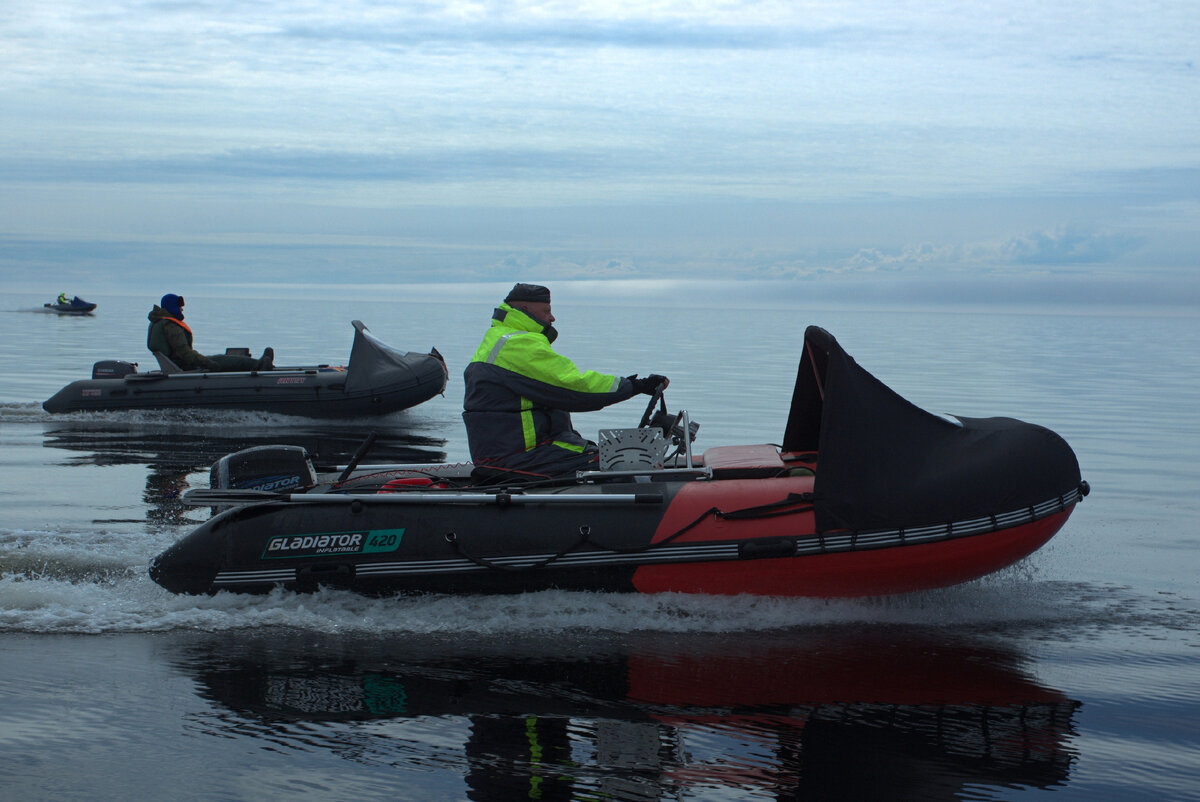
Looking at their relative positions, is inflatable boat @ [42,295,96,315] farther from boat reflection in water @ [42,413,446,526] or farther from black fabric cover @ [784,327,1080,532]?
black fabric cover @ [784,327,1080,532]

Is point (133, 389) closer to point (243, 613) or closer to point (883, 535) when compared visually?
point (243, 613)

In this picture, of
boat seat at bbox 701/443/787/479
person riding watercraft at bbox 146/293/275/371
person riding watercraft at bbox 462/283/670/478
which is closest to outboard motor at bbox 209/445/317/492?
person riding watercraft at bbox 462/283/670/478

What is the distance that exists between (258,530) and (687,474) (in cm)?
240

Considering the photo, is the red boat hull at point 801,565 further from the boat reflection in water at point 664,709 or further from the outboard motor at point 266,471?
the outboard motor at point 266,471

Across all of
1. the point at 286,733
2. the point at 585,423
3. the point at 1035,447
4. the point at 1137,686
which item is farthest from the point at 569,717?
the point at 585,423

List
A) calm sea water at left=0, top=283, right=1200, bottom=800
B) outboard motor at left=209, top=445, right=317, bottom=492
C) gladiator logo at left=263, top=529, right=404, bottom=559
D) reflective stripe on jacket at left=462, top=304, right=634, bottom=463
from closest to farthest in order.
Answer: calm sea water at left=0, top=283, right=1200, bottom=800 → gladiator logo at left=263, top=529, right=404, bottom=559 → reflective stripe on jacket at left=462, top=304, right=634, bottom=463 → outboard motor at left=209, top=445, right=317, bottom=492

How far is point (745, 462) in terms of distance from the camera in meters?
6.50

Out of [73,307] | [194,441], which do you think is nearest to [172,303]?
[194,441]

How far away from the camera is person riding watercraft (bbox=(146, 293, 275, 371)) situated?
14641mm

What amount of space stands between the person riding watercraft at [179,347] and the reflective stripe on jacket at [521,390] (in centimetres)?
938

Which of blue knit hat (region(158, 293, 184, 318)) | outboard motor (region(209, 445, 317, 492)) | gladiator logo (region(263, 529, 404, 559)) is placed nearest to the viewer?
gladiator logo (region(263, 529, 404, 559))

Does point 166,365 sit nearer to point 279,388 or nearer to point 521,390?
point 279,388

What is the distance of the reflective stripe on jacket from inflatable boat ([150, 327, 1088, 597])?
517 mm

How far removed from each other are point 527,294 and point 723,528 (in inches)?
69.6
